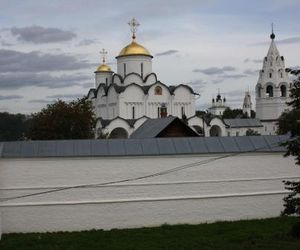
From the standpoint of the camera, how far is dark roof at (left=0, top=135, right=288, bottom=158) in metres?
13.2

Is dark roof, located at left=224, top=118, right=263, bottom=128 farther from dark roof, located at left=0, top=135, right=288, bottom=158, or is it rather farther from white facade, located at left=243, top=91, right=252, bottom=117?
dark roof, located at left=0, top=135, right=288, bottom=158

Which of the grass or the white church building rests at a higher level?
the white church building

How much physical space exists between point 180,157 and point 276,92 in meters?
52.3

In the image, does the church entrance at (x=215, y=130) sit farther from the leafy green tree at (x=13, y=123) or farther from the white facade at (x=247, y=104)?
the white facade at (x=247, y=104)

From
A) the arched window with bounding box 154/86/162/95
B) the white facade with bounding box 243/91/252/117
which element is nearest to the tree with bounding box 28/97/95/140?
the arched window with bounding box 154/86/162/95

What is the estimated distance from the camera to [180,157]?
553 inches

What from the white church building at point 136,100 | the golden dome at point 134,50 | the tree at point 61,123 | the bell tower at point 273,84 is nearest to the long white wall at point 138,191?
the tree at point 61,123

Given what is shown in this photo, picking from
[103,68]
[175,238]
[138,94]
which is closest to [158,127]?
[175,238]

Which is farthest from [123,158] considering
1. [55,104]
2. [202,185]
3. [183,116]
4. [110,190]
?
[183,116]

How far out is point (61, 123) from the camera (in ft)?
107

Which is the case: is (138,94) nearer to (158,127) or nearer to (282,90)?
(158,127)

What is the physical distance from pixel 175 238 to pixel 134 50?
117 feet

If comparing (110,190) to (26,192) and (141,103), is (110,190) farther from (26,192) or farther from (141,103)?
(141,103)

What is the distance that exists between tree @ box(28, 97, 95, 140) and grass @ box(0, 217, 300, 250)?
65.6ft
